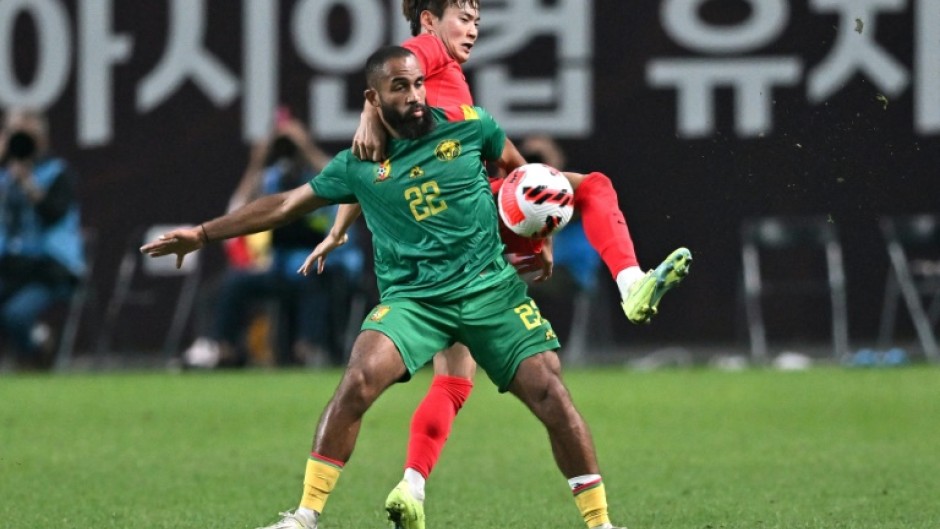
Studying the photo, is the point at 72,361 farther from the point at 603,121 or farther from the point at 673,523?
the point at 673,523

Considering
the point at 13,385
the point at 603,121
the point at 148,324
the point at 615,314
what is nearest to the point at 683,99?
the point at 603,121

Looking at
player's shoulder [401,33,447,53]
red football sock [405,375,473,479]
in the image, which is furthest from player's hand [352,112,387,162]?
red football sock [405,375,473,479]

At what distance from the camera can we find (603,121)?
56.4ft

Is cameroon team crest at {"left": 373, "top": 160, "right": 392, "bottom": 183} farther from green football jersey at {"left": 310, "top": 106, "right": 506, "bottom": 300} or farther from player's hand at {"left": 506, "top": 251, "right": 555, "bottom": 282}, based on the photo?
player's hand at {"left": 506, "top": 251, "right": 555, "bottom": 282}

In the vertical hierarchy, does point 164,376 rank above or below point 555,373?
below

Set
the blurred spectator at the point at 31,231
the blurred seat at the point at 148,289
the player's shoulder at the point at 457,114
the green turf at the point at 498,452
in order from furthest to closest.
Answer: the blurred seat at the point at 148,289, the blurred spectator at the point at 31,231, the green turf at the point at 498,452, the player's shoulder at the point at 457,114

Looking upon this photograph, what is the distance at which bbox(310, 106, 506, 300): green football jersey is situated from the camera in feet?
22.2

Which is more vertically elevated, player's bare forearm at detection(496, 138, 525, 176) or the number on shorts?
player's bare forearm at detection(496, 138, 525, 176)

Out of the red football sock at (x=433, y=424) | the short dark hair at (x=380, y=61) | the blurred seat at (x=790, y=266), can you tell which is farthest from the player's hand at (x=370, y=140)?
the blurred seat at (x=790, y=266)

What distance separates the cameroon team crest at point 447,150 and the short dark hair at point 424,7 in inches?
31.3

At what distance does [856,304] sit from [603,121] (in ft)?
10.3

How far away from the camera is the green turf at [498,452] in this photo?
26.0 feet

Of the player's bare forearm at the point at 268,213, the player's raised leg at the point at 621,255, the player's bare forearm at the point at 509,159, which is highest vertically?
the player's bare forearm at the point at 509,159

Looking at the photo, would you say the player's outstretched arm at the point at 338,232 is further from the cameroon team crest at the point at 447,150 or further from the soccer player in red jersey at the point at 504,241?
the cameroon team crest at the point at 447,150
